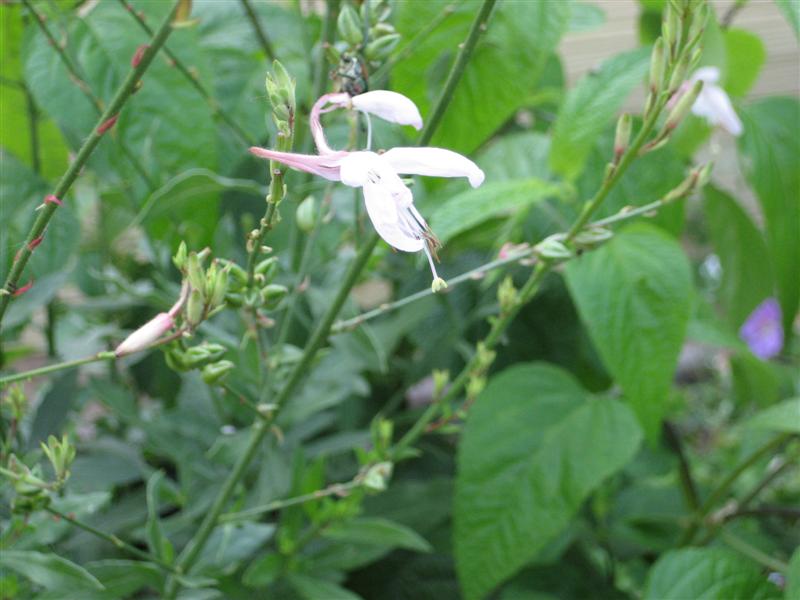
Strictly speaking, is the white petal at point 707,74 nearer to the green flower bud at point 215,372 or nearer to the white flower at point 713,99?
the white flower at point 713,99

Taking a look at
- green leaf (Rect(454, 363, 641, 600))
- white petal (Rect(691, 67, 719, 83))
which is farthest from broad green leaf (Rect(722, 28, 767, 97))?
green leaf (Rect(454, 363, 641, 600))

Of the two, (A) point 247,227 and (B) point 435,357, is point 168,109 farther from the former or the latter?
Answer: (B) point 435,357

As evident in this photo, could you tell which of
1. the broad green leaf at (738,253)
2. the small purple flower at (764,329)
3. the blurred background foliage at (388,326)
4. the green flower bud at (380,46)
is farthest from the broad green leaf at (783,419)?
the small purple flower at (764,329)

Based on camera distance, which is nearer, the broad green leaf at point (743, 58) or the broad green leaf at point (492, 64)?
the broad green leaf at point (492, 64)

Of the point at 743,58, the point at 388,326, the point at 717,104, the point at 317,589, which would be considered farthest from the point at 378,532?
the point at 743,58

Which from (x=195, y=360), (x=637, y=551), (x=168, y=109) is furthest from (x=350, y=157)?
(x=637, y=551)
